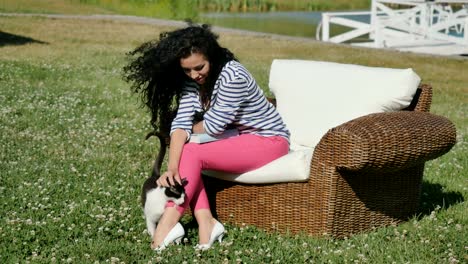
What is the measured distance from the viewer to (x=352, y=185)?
19.4 ft

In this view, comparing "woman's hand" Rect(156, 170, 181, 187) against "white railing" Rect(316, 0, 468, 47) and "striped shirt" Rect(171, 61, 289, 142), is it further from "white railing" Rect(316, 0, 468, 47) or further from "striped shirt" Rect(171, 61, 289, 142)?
"white railing" Rect(316, 0, 468, 47)

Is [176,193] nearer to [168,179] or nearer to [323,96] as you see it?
[168,179]

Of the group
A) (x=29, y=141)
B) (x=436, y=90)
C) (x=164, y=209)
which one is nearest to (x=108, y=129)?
(x=29, y=141)

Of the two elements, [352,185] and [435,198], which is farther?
[435,198]

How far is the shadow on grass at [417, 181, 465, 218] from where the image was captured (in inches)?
274

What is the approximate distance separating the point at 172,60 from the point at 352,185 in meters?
1.66

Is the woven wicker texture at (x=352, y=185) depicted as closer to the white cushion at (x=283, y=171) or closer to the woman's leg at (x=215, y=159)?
the white cushion at (x=283, y=171)

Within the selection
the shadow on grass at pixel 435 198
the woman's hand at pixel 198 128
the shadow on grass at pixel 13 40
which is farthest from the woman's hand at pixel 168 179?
the shadow on grass at pixel 13 40

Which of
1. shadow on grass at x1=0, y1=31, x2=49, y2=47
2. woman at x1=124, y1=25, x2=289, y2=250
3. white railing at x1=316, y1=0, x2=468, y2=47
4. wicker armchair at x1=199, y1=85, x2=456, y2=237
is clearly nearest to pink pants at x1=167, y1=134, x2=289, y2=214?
woman at x1=124, y1=25, x2=289, y2=250

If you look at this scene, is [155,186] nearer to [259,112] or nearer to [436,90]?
[259,112]

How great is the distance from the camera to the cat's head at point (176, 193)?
5.55 meters

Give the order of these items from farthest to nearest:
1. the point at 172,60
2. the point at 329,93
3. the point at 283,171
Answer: the point at 329,93 → the point at 283,171 → the point at 172,60

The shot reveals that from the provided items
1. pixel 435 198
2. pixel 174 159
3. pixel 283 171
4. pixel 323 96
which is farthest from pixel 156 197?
pixel 435 198

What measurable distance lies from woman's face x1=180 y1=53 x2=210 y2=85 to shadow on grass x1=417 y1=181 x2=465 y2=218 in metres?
2.31
